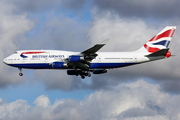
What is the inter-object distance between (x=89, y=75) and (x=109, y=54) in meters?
6.73

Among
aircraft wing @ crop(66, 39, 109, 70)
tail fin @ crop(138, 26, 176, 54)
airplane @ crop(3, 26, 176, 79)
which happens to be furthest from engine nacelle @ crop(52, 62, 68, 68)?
tail fin @ crop(138, 26, 176, 54)

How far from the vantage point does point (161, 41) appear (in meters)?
97.2

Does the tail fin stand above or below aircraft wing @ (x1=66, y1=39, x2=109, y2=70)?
above

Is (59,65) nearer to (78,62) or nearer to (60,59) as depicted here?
(60,59)

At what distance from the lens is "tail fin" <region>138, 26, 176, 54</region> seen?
3809 inches

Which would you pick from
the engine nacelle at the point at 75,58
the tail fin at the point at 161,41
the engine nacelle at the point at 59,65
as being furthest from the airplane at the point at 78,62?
the tail fin at the point at 161,41

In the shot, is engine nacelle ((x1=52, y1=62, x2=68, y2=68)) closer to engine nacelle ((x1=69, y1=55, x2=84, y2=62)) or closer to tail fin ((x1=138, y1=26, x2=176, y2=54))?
engine nacelle ((x1=69, y1=55, x2=84, y2=62))

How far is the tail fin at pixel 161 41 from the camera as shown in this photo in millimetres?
96750

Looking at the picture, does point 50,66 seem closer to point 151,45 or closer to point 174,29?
point 151,45

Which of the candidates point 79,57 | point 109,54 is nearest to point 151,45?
point 109,54

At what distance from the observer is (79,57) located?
8819 centimetres

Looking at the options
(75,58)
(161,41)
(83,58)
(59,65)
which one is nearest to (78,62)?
(75,58)

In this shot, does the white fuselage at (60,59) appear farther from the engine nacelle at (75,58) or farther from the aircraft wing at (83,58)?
the engine nacelle at (75,58)

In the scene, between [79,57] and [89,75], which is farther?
[89,75]
